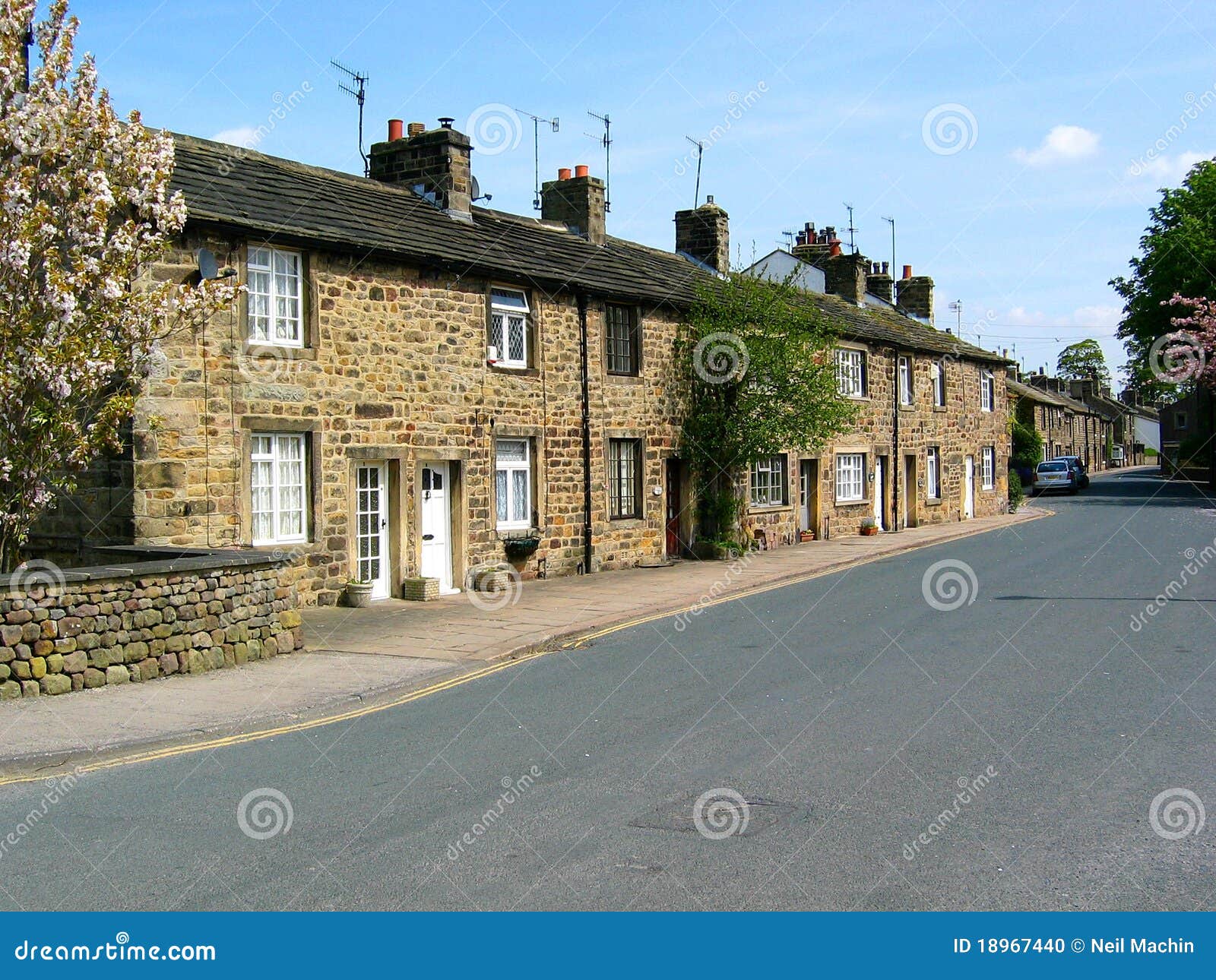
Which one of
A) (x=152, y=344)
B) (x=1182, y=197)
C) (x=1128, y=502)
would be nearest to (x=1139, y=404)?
(x=1182, y=197)

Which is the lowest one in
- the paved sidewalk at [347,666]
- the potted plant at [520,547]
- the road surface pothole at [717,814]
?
the paved sidewalk at [347,666]

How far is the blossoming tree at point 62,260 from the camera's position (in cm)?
1116

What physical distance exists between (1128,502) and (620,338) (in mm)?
30949

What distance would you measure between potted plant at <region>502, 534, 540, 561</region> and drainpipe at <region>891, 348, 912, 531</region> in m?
17.6

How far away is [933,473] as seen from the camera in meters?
38.2

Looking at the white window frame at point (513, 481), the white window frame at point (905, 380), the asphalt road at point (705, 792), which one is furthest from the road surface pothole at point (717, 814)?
the white window frame at point (905, 380)

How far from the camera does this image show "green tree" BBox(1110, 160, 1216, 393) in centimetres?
5016

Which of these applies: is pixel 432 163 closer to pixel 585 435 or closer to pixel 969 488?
pixel 585 435

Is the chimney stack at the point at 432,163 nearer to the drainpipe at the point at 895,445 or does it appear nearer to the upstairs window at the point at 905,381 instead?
the drainpipe at the point at 895,445

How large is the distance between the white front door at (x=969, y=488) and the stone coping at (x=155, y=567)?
106ft

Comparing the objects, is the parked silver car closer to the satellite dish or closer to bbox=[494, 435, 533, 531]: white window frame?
bbox=[494, 435, 533, 531]: white window frame

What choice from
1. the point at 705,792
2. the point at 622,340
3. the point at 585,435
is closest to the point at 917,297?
the point at 622,340

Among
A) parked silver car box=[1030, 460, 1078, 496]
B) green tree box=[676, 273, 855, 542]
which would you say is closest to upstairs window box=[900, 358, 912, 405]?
green tree box=[676, 273, 855, 542]

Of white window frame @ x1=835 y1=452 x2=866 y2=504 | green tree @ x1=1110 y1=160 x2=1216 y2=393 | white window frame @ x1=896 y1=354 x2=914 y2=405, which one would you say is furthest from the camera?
green tree @ x1=1110 y1=160 x2=1216 y2=393
